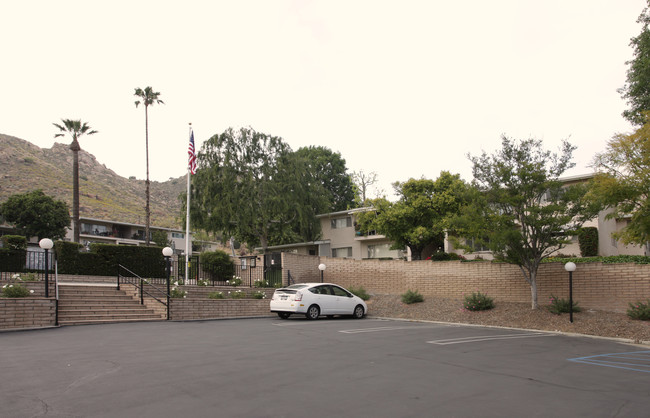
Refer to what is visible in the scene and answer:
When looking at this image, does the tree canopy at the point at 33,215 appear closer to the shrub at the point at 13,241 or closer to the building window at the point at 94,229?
the building window at the point at 94,229

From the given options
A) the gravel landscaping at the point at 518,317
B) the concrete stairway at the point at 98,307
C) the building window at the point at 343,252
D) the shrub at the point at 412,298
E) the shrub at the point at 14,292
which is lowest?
the gravel landscaping at the point at 518,317

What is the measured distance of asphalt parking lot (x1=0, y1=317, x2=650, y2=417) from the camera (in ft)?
18.3

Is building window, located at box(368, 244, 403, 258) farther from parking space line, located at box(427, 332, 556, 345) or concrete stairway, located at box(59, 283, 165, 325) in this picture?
parking space line, located at box(427, 332, 556, 345)

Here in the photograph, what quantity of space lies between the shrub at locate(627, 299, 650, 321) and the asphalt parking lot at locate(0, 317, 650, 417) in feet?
11.0

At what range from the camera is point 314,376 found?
739 cm

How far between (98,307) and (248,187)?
975 inches

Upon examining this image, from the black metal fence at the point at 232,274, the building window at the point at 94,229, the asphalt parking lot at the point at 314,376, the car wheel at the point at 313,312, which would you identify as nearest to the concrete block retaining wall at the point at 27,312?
the asphalt parking lot at the point at 314,376

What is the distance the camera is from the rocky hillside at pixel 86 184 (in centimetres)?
7400

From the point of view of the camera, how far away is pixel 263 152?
4331 cm

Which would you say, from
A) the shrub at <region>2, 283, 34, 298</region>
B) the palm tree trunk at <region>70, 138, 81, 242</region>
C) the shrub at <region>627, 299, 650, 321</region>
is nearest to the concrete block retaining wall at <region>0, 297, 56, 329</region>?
the shrub at <region>2, 283, 34, 298</region>

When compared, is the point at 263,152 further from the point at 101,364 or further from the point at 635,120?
the point at 101,364

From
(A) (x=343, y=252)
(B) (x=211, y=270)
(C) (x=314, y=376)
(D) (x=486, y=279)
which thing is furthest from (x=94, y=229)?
(C) (x=314, y=376)

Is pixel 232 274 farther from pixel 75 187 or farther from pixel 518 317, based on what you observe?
pixel 75 187

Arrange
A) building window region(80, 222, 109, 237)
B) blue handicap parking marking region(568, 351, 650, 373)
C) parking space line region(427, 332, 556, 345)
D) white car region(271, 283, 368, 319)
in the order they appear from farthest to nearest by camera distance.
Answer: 1. building window region(80, 222, 109, 237)
2. white car region(271, 283, 368, 319)
3. parking space line region(427, 332, 556, 345)
4. blue handicap parking marking region(568, 351, 650, 373)
